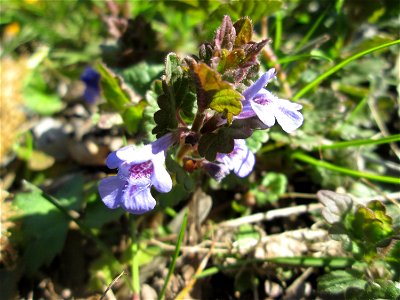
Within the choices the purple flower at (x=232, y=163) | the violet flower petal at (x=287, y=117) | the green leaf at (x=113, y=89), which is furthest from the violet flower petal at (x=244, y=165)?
the green leaf at (x=113, y=89)

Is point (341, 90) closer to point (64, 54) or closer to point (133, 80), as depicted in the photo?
point (133, 80)

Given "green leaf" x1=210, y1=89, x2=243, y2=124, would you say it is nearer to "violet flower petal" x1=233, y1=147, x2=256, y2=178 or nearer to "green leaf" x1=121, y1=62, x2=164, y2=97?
"violet flower petal" x1=233, y1=147, x2=256, y2=178

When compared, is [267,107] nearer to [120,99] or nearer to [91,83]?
[120,99]

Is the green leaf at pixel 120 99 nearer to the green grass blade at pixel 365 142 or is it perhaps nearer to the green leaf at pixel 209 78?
the green leaf at pixel 209 78

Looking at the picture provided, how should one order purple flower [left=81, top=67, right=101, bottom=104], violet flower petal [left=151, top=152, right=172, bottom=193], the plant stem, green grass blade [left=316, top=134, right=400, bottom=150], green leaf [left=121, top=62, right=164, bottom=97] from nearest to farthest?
violet flower petal [left=151, top=152, right=172, bottom=193] < the plant stem < green grass blade [left=316, top=134, right=400, bottom=150] < green leaf [left=121, top=62, right=164, bottom=97] < purple flower [left=81, top=67, right=101, bottom=104]

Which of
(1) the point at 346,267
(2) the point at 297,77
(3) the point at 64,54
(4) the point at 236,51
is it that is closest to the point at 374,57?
(2) the point at 297,77

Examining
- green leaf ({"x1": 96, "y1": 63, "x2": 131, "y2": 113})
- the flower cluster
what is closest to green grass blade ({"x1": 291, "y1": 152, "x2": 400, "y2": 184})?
the flower cluster

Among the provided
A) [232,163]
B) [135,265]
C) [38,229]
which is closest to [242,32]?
[232,163]
